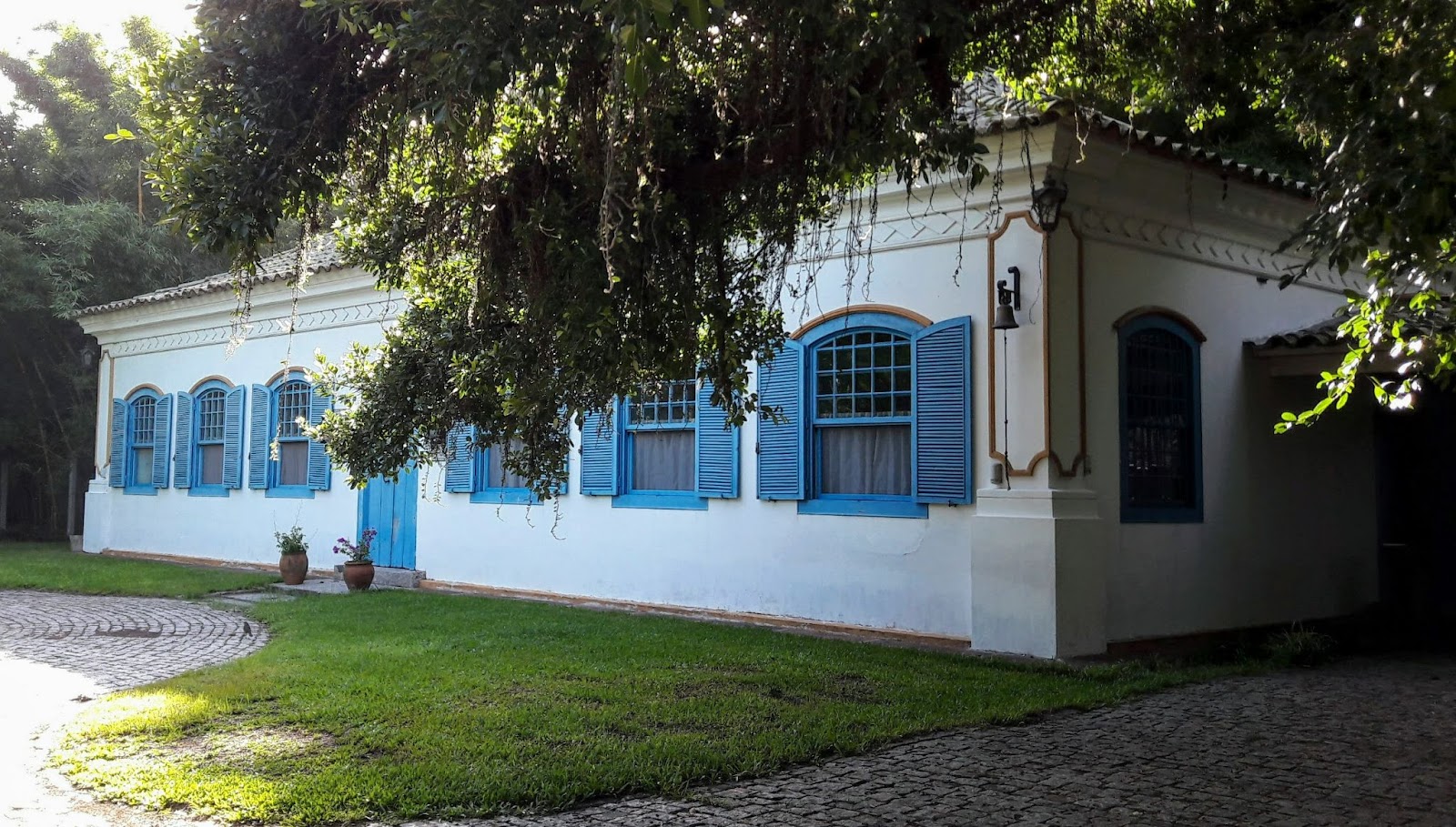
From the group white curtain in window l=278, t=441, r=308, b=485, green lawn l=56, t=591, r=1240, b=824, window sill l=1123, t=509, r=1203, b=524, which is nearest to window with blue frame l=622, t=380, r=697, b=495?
green lawn l=56, t=591, r=1240, b=824

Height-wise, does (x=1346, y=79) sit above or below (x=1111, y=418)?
above

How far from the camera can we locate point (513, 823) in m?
4.73

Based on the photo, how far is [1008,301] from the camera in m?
8.75

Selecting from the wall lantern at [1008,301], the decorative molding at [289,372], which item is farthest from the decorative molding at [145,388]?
the wall lantern at [1008,301]

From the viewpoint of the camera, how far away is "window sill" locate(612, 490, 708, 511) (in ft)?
35.8

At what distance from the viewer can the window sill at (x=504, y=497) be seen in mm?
12553

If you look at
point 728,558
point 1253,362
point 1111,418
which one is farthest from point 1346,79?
point 728,558

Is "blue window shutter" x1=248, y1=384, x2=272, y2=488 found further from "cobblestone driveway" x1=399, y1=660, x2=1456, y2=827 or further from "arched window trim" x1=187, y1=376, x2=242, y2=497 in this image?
"cobblestone driveway" x1=399, y1=660, x2=1456, y2=827

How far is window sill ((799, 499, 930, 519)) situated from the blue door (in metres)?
5.82

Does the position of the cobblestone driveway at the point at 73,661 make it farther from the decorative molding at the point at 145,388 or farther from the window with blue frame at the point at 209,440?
the decorative molding at the point at 145,388

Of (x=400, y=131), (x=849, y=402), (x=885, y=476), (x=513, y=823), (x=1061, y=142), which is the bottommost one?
(x=513, y=823)

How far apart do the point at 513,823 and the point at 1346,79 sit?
489cm

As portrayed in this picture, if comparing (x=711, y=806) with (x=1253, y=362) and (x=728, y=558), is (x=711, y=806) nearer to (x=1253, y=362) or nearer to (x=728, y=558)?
(x=728, y=558)

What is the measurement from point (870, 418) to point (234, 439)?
10541mm
